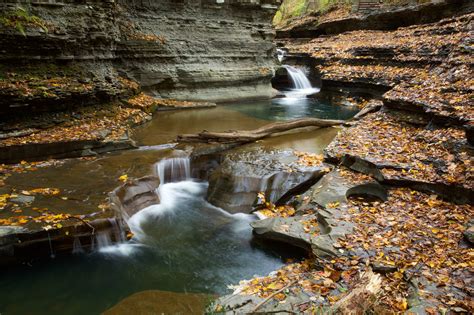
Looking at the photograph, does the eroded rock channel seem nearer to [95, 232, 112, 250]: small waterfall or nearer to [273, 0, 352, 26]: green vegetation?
[95, 232, 112, 250]: small waterfall

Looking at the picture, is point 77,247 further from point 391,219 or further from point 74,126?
point 391,219

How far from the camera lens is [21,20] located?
9.71 metres

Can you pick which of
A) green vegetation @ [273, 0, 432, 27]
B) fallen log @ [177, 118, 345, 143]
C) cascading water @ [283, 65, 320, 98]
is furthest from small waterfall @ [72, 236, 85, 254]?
green vegetation @ [273, 0, 432, 27]

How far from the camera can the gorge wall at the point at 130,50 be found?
973cm

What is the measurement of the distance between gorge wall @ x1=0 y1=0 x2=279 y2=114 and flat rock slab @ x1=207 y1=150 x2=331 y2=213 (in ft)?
18.9

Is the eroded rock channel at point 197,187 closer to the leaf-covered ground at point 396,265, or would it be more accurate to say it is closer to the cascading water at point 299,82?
the leaf-covered ground at point 396,265

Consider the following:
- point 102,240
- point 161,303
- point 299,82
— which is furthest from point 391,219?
point 299,82

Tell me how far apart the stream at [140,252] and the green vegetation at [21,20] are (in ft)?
13.9

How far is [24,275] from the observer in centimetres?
560

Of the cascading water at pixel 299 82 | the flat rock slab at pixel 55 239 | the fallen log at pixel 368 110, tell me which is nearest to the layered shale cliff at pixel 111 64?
the cascading water at pixel 299 82

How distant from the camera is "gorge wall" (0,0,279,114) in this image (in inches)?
383

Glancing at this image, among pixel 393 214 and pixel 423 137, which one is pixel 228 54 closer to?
pixel 423 137

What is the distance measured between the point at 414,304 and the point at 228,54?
52.5 feet

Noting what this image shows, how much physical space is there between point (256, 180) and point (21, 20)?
8.19 meters
